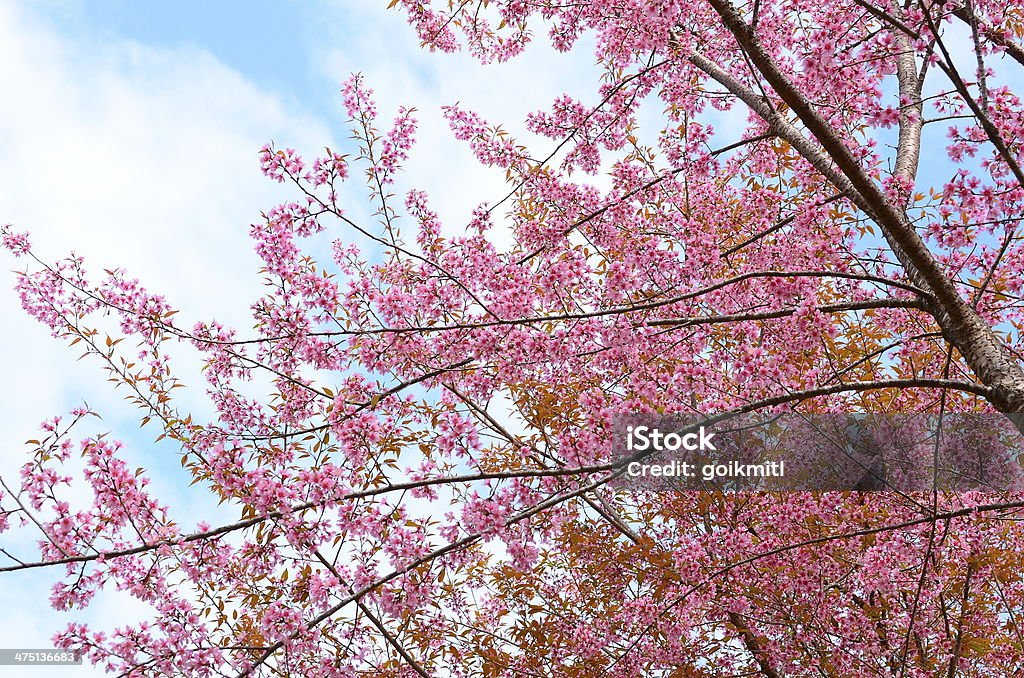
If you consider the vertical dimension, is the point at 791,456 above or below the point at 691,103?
below

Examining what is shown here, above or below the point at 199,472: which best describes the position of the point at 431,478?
below

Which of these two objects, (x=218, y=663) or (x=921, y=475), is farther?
(x=921, y=475)

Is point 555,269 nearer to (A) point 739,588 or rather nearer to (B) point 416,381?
(B) point 416,381

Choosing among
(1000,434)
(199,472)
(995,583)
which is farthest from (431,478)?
(995,583)

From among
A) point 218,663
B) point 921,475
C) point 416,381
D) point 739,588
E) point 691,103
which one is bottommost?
point 218,663

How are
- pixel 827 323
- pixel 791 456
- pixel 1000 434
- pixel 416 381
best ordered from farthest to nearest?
pixel 791 456 < pixel 1000 434 < pixel 416 381 < pixel 827 323

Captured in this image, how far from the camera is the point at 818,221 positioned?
15.4 feet

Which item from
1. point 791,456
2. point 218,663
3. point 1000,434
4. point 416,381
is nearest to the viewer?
point 218,663

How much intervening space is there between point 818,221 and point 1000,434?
187cm

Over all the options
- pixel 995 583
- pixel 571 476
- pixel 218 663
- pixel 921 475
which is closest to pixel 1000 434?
pixel 921 475

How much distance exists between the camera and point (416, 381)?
15.0 ft

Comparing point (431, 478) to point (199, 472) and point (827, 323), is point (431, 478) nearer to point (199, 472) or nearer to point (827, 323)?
point (199, 472)

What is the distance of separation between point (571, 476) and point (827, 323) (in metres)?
1.57

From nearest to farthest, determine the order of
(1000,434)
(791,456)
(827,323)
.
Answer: (827,323) → (1000,434) → (791,456)
